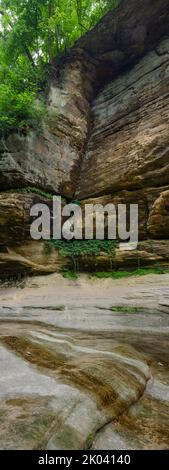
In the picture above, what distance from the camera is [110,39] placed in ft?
43.2

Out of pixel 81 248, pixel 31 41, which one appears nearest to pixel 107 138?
pixel 81 248

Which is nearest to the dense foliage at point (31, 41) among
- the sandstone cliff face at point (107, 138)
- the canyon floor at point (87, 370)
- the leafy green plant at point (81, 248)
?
the sandstone cliff face at point (107, 138)

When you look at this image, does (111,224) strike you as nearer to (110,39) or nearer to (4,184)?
(4,184)

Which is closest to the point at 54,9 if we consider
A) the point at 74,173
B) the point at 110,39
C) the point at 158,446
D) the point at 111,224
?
the point at 110,39

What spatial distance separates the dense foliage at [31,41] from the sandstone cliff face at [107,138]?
0.73 meters

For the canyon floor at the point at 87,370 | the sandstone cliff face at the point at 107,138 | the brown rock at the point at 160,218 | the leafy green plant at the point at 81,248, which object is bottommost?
the canyon floor at the point at 87,370

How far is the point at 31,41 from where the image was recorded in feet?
44.0

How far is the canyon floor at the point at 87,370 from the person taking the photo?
2.37 m

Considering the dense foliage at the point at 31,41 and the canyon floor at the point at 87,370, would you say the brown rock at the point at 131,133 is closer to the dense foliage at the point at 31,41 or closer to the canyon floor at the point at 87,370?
the dense foliage at the point at 31,41

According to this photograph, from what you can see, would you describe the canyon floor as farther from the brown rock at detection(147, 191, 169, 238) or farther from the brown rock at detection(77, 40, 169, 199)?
the brown rock at detection(77, 40, 169, 199)

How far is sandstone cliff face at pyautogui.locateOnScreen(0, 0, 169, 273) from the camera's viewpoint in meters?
9.27

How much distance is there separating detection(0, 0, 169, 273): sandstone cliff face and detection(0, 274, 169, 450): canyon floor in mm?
2195

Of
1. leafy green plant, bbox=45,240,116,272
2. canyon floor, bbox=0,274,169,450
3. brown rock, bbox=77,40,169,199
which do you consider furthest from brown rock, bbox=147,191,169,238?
canyon floor, bbox=0,274,169,450

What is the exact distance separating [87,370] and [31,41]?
47.1 feet
